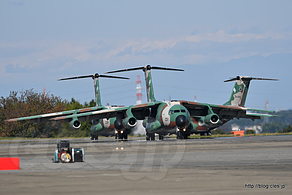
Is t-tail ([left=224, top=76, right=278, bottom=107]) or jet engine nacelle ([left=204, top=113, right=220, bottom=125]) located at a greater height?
t-tail ([left=224, top=76, right=278, bottom=107])

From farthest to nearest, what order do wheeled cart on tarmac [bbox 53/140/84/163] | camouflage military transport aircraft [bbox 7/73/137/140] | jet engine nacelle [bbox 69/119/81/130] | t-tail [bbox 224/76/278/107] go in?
t-tail [bbox 224/76/278/107], camouflage military transport aircraft [bbox 7/73/137/140], jet engine nacelle [bbox 69/119/81/130], wheeled cart on tarmac [bbox 53/140/84/163]

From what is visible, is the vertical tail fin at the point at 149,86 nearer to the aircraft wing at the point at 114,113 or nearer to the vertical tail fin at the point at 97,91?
the aircraft wing at the point at 114,113

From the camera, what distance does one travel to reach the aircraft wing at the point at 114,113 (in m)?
46.2

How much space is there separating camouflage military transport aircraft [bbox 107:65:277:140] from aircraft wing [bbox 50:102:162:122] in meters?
0.87

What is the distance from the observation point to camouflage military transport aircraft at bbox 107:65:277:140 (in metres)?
42.6

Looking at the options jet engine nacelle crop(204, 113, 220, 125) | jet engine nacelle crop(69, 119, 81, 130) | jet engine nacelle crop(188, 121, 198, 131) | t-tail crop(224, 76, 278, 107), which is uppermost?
A: t-tail crop(224, 76, 278, 107)

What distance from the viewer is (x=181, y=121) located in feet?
135

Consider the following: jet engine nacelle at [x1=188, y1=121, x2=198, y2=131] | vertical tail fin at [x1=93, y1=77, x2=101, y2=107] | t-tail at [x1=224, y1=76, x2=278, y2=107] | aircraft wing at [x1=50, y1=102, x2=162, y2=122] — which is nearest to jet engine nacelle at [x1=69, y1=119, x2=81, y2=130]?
aircraft wing at [x1=50, y1=102, x2=162, y2=122]

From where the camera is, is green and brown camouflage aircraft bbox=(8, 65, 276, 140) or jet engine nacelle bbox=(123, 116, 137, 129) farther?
jet engine nacelle bbox=(123, 116, 137, 129)

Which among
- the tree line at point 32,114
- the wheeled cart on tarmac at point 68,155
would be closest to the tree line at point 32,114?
the tree line at point 32,114

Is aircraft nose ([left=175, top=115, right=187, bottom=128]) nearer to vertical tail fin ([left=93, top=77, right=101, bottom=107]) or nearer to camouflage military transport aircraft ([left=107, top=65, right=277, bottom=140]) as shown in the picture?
camouflage military transport aircraft ([left=107, top=65, right=277, bottom=140])

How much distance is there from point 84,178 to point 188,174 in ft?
10.6

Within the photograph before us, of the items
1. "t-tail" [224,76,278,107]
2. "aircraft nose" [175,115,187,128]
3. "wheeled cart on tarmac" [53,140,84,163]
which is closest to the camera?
"wheeled cart on tarmac" [53,140,84,163]

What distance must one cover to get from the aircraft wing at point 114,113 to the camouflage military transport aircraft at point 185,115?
866mm
